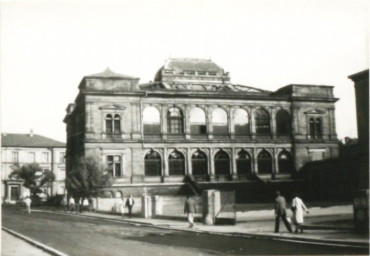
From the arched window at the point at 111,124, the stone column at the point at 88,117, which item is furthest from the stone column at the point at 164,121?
the stone column at the point at 88,117

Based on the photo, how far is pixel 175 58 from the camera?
61625mm

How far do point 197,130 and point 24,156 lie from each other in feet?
80.4

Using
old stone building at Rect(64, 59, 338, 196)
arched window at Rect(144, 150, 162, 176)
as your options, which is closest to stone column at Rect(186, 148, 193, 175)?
old stone building at Rect(64, 59, 338, 196)

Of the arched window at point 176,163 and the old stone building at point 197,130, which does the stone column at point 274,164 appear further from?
the arched window at point 176,163

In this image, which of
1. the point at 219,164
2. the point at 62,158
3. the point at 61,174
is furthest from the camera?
the point at 62,158

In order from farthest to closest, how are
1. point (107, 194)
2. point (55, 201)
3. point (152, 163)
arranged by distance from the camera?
point (55, 201) < point (152, 163) < point (107, 194)

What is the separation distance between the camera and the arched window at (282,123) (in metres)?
52.5

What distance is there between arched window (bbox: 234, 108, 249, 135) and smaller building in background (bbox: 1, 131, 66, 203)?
23.2m

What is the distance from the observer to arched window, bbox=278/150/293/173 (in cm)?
5191

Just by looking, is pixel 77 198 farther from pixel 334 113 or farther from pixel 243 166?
pixel 334 113

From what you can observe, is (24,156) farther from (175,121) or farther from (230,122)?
(230,122)

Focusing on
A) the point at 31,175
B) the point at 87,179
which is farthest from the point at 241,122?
the point at 31,175

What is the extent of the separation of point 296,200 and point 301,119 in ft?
117

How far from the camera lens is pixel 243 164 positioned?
5066 cm
